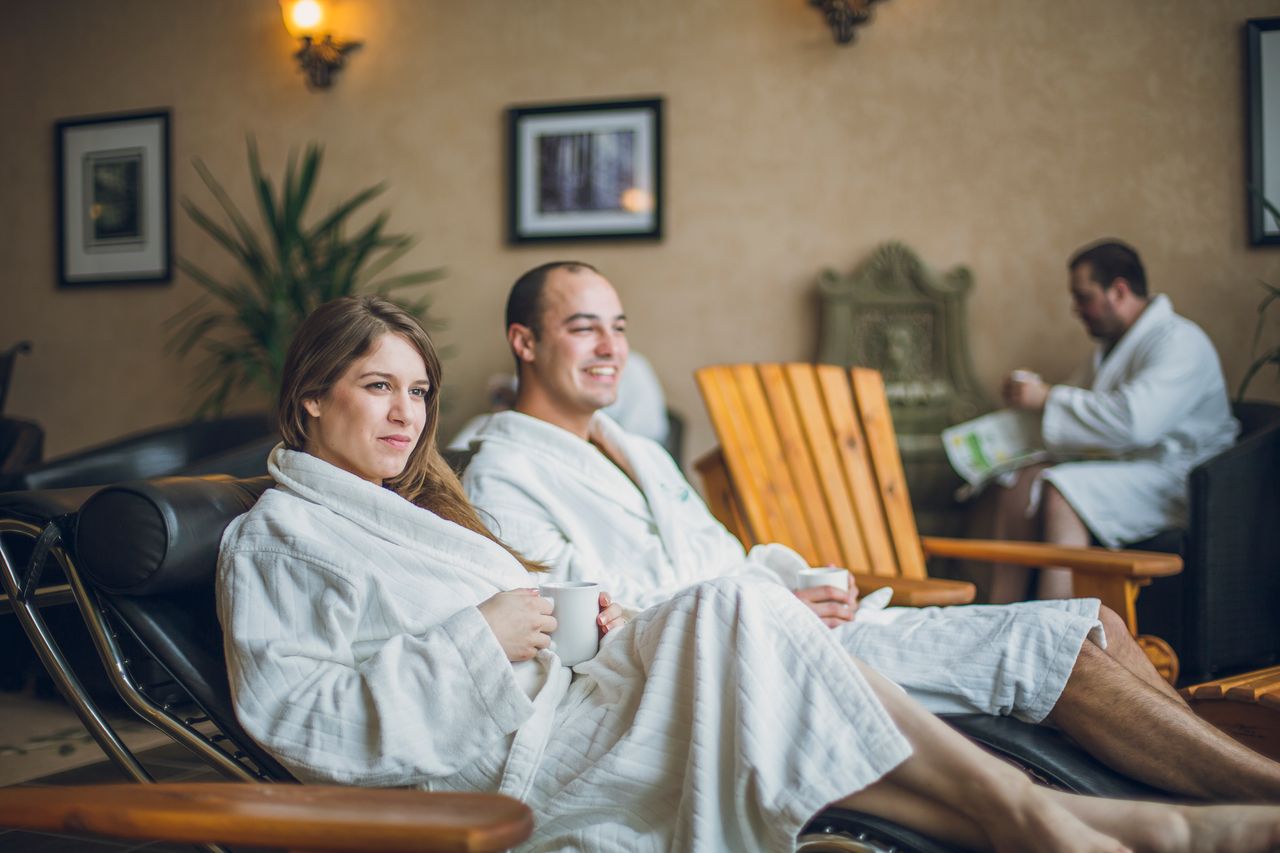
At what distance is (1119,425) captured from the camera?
3.26 metres

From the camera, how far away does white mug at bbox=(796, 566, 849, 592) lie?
181 cm

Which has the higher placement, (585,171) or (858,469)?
(585,171)

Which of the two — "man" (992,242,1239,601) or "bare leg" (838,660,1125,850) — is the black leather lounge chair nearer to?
"bare leg" (838,660,1125,850)

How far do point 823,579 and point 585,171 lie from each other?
282cm

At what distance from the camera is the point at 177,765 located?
233 cm

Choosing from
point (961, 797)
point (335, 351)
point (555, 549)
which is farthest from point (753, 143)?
point (961, 797)

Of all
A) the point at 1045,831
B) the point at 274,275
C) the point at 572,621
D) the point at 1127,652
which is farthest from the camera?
the point at 274,275

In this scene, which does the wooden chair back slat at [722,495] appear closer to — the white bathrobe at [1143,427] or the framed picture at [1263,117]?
the white bathrobe at [1143,427]

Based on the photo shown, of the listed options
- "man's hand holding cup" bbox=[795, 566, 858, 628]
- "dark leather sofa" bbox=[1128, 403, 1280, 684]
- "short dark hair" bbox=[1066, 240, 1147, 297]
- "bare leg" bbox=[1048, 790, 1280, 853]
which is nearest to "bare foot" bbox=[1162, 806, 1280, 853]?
"bare leg" bbox=[1048, 790, 1280, 853]

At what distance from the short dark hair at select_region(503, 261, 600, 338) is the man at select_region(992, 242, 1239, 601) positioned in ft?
5.60

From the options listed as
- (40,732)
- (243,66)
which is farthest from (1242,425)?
(243,66)

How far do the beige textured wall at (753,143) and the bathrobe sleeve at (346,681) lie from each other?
2.98 m

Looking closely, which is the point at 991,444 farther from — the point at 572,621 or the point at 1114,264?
the point at 572,621

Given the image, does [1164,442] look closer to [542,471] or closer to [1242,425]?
[1242,425]
